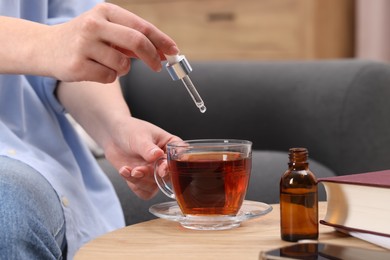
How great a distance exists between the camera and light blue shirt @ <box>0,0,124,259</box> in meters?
0.94

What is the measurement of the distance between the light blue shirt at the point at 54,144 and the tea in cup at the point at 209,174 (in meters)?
0.22

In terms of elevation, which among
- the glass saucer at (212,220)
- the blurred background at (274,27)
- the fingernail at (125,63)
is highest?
the blurred background at (274,27)

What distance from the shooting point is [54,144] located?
102 centimetres

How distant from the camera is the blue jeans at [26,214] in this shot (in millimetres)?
717

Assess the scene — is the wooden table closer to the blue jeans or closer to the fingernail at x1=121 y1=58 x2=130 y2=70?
the blue jeans

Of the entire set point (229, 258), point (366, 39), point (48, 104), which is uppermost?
point (366, 39)

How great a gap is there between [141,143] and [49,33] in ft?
0.58

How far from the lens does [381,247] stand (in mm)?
668

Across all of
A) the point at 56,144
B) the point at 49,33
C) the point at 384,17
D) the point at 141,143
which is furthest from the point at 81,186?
the point at 384,17

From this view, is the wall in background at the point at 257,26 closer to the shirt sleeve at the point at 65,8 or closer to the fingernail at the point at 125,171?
the shirt sleeve at the point at 65,8

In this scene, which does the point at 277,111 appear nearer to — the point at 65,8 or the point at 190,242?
the point at 65,8

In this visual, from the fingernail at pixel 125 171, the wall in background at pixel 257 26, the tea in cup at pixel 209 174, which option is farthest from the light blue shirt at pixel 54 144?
A: the wall in background at pixel 257 26

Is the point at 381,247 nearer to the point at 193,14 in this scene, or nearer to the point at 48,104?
the point at 48,104

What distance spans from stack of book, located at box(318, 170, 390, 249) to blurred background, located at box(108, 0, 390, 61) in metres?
1.94
